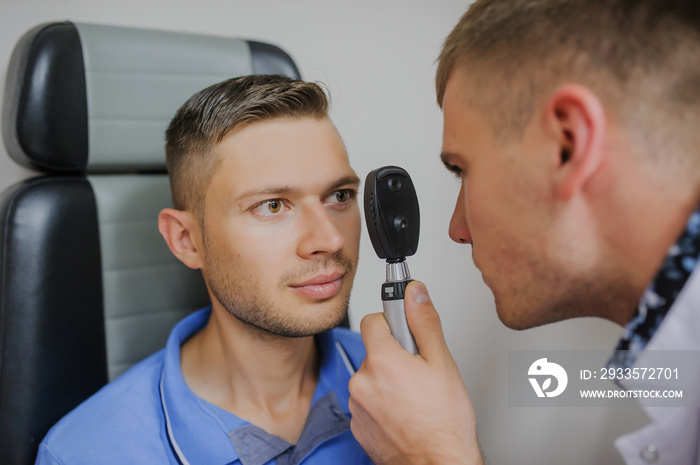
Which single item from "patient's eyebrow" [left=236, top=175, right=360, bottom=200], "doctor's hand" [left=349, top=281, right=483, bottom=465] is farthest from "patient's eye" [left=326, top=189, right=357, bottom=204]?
"doctor's hand" [left=349, top=281, right=483, bottom=465]

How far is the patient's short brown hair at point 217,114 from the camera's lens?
1.20 meters

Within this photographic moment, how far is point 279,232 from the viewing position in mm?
1139

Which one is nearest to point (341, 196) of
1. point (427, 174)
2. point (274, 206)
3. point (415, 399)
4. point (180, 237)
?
point (274, 206)

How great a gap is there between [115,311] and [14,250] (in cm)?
27

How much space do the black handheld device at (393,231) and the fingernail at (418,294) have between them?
0.02 metres

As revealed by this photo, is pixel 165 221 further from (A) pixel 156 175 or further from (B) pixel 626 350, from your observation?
(B) pixel 626 350

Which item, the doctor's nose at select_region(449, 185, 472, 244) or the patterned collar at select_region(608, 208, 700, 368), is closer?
the patterned collar at select_region(608, 208, 700, 368)

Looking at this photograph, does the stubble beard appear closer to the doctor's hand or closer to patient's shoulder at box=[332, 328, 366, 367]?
the doctor's hand

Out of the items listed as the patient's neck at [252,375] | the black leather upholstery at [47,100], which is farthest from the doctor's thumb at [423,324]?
the black leather upholstery at [47,100]

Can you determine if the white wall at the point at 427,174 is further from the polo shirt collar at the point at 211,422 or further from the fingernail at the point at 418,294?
the fingernail at the point at 418,294

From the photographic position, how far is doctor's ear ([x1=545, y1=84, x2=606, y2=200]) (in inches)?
29.5

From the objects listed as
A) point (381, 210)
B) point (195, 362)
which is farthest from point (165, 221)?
point (381, 210)

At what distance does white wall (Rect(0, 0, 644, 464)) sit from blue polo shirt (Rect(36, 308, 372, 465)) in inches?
30.1

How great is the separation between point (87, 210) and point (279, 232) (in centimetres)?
52
